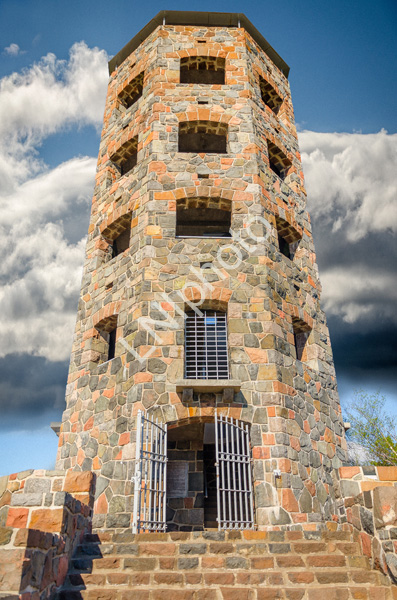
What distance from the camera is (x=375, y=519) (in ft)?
19.4

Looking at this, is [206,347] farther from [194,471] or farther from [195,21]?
[195,21]

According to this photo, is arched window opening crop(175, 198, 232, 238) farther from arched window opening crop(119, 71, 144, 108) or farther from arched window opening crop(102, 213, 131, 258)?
arched window opening crop(119, 71, 144, 108)

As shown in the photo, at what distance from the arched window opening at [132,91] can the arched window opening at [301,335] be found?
31.7 ft

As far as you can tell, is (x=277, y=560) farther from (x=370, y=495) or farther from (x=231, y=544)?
(x=370, y=495)

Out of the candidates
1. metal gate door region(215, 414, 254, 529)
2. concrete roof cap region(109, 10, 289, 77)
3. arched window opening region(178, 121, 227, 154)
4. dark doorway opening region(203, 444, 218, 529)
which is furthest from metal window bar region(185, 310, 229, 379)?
concrete roof cap region(109, 10, 289, 77)

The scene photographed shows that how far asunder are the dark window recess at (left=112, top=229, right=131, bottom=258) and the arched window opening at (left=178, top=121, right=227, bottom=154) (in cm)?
333

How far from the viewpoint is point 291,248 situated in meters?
13.8

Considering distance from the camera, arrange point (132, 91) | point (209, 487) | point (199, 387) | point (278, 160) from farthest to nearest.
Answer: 1. point (132, 91)
2. point (278, 160)
3. point (209, 487)
4. point (199, 387)

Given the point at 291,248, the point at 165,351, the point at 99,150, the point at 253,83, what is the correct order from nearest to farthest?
1. the point at 165,351
2. the point at 291,248
3. the point at 253,83
4. the point at 99,150

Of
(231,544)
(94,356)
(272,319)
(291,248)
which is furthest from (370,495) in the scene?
→ (291,248)

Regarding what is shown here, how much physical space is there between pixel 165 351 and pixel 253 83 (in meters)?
9.32

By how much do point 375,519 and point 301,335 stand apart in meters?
6.94

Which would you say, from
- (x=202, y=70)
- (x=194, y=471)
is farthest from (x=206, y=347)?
(x=202, y=70)

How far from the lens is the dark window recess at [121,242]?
14082mm
